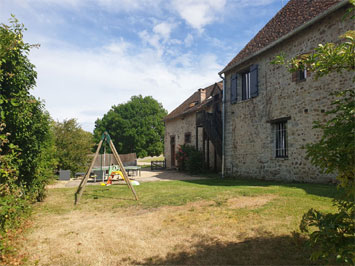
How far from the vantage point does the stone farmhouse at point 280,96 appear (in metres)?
8.17

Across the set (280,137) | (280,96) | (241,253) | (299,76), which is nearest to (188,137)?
(280,137)

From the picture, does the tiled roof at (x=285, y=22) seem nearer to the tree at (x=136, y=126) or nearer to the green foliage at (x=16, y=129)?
the green foliage at (x=16, y=129)

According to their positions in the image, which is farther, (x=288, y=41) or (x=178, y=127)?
(x=178, y=127)

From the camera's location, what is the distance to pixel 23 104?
4.25m

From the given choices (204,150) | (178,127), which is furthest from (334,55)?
(178,127)

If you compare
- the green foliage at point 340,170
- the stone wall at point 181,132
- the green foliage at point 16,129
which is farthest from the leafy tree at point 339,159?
the stone wall at point 181,132

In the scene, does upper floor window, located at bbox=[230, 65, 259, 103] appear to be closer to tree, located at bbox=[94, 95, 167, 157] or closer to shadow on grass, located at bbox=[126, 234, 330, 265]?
shadow on grass, located at bbox=[126, 234, 330, 265]

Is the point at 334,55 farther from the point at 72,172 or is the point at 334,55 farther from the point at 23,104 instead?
the point at 72,172

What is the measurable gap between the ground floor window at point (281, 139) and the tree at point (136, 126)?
26.5 meters

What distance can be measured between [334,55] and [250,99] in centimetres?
971

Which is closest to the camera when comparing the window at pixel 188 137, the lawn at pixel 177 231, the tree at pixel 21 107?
the lawn at pixel 177 231

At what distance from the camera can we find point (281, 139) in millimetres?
10141

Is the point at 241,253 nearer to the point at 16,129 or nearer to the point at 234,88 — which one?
the point at 16,129

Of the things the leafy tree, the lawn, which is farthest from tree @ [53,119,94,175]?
the leafy tree
